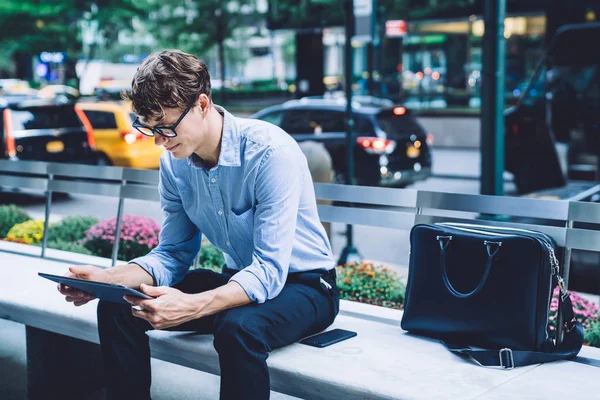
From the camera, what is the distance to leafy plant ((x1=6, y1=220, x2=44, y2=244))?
7.63m

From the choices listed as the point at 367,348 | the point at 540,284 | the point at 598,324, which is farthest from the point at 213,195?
the point at 598,324

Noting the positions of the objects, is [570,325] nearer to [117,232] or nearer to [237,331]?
[237,331]

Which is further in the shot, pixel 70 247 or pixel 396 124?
pixel 396 124

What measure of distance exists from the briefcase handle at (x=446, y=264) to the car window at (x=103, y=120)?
1342cm

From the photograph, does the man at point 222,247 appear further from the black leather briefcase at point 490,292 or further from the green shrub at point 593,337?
the green shrub at point 593,337

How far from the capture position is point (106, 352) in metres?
3.30

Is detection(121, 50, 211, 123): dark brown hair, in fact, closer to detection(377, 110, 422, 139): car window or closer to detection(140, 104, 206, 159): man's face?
detection(140, 104, 206, 159): man's face

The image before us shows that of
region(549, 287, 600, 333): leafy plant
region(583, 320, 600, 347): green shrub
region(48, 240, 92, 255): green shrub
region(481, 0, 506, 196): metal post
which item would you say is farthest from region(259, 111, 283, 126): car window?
region(583, 320, 600, 347): green shrub

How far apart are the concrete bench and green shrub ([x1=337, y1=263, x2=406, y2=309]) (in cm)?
117

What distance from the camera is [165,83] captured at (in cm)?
308

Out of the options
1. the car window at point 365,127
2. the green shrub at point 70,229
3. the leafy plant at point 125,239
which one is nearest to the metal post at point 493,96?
the leafy plant at point 125,239

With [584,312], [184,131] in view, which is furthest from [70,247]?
[184,131]

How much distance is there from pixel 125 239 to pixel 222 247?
372 centimetres

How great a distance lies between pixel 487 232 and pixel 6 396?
2788mm
